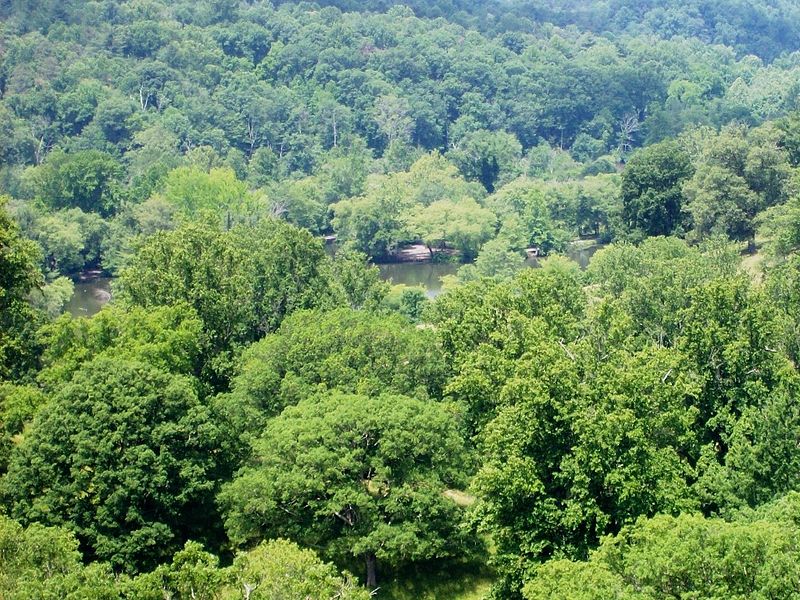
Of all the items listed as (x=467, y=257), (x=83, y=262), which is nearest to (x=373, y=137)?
(x=467, y=257)

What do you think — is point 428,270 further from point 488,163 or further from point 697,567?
point 697,567

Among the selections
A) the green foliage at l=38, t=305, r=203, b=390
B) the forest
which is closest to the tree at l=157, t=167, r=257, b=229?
the forest

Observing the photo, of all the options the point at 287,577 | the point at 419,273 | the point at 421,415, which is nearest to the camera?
the point at 287,577

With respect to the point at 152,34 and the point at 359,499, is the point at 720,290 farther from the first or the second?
the point at 152,34

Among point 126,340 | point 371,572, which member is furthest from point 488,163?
point 371,572

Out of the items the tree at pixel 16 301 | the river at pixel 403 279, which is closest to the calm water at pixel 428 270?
the river at pixel 403 279
